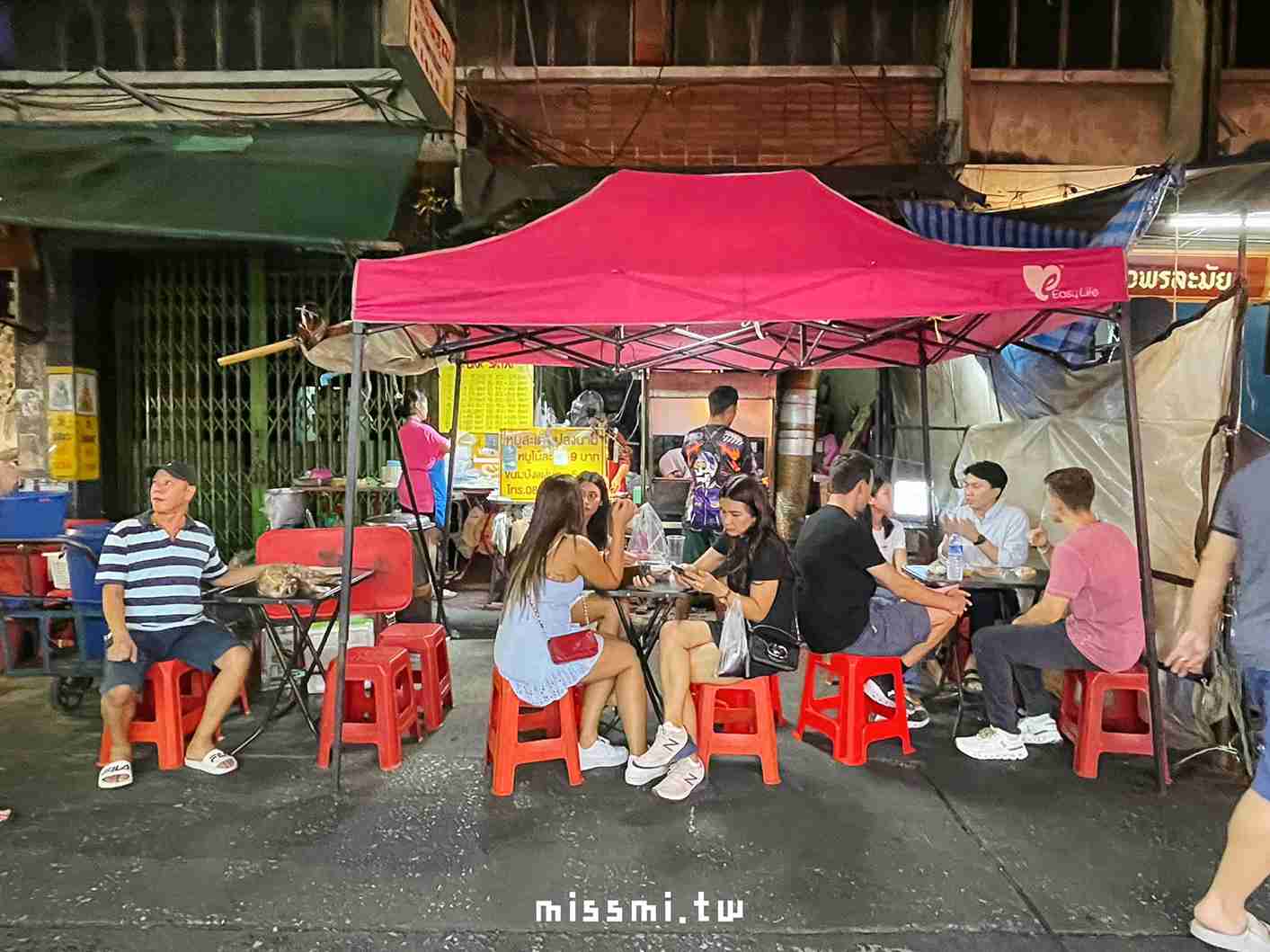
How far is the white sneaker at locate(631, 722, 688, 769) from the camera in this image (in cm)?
401

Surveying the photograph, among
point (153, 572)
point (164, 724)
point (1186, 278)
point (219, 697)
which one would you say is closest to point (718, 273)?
point (153, 572)

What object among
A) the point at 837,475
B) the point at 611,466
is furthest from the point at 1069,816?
the point at 611,466

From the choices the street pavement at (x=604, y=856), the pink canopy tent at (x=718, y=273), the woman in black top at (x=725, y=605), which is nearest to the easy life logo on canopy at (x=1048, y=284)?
the pink canopy tent at (x=718, y=273)

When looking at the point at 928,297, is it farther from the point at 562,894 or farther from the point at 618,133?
the point at 618,133

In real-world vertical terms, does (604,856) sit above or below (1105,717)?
below

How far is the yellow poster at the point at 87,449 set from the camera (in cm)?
775

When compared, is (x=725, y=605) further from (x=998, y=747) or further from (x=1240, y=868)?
(x=1240, y=868)

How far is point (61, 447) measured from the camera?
25.2 feet

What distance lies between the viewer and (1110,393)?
5.30 meters

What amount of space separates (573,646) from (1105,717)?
3041 millimetres

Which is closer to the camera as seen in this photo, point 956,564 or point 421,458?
point 956,564

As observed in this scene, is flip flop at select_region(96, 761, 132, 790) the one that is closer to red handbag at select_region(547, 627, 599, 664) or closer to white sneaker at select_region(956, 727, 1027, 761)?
red handbag at select_region(547, 627, 599, 664)

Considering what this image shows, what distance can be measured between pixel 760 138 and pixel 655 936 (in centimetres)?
672

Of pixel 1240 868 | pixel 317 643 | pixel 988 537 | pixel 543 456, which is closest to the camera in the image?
pixel 1240 868
